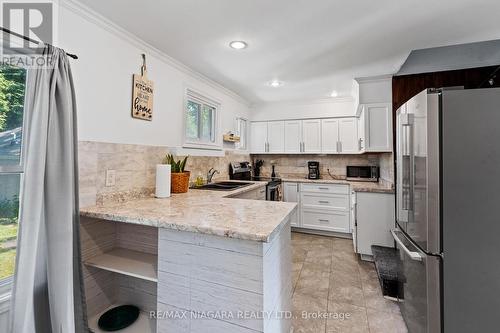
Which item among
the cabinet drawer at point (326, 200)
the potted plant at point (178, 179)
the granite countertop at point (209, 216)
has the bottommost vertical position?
the cabinet drawer at point (326, 200)

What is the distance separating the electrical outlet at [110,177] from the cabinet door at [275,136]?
10.2 feet

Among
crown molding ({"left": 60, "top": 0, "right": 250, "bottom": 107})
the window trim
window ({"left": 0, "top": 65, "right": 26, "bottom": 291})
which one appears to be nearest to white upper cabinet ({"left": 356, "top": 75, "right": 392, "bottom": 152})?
the window trim

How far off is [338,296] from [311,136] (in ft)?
9.10

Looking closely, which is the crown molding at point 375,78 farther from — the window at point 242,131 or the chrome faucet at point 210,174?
the chrome faucet at point 210,174

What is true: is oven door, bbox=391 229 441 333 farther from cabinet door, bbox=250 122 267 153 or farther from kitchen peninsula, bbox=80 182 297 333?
cabinet door, bbox=250 122 267 153

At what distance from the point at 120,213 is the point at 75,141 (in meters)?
0.56

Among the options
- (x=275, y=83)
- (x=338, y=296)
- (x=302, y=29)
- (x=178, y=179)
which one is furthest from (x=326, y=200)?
(x=302, y=29)

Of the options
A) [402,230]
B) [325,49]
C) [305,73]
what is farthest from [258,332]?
[305,73]

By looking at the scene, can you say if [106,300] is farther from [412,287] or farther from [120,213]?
[412,287]

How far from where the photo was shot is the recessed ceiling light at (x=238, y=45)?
82.5 inches

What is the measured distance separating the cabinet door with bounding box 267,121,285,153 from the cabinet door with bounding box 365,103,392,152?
66.3 inches

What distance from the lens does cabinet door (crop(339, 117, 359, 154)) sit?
12.8ft

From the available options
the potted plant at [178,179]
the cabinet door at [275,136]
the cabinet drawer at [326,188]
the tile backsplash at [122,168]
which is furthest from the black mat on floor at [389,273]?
the cabinet door at [275,136]

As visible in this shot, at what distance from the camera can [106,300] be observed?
1705 millimetres
